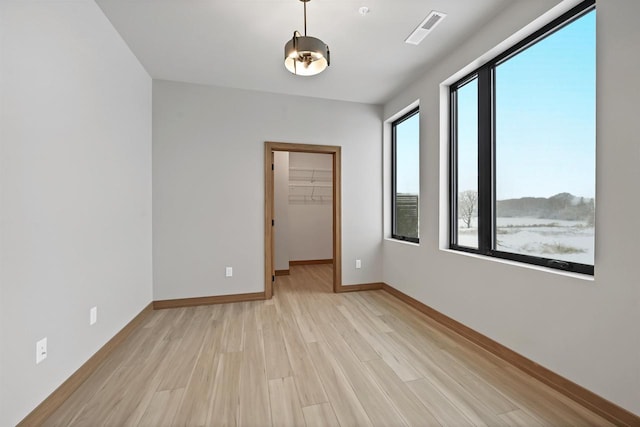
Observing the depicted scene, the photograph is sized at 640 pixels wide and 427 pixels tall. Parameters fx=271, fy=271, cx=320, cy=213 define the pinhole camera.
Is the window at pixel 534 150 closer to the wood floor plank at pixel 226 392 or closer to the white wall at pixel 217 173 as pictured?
the white wall at pixel 217 173

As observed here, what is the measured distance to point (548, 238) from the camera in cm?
191

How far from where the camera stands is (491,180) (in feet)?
7.74

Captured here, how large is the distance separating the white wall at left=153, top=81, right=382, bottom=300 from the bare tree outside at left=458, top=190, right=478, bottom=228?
1554mm

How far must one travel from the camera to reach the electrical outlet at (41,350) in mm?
1454

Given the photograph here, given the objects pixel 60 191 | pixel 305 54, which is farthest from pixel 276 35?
pixel 60 191

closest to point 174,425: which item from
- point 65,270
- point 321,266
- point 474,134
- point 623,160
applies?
point 65,270

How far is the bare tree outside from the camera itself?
8.42ft

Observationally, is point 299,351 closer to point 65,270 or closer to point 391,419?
point 391,419

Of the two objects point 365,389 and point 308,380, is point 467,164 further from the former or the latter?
point 308,380

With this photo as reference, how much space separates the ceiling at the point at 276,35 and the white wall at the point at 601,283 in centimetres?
45

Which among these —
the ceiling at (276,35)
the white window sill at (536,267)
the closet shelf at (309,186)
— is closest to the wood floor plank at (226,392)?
the white window sill at (536,267)

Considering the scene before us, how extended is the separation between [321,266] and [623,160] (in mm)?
4818

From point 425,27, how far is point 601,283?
2.20 metres

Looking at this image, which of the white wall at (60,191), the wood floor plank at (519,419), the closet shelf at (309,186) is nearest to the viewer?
the white wall at (60,191)
